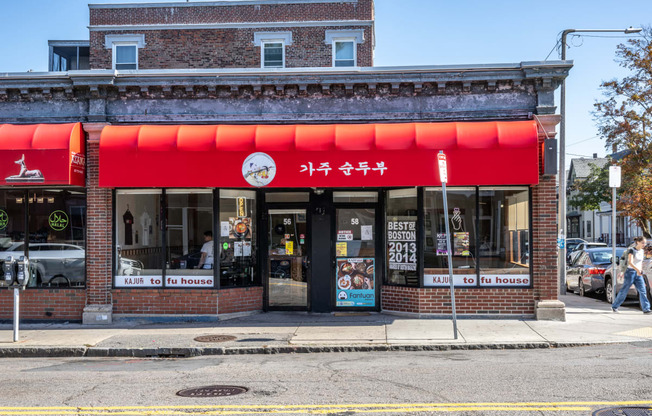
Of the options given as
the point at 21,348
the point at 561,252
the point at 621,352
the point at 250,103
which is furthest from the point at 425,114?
the point at 21,348

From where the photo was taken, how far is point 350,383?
790 centimetres

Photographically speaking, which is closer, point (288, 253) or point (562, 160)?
point (288, 253)

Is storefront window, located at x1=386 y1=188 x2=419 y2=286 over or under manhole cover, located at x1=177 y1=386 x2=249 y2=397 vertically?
over

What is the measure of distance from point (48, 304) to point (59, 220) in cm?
180

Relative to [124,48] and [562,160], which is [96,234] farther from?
[124,48]

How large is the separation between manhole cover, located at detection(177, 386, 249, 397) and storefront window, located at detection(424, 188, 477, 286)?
636 centimetres

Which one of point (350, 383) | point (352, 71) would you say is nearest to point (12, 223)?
point (352, 71)

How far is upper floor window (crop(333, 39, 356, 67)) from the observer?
2692 cm

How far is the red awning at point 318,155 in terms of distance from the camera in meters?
12.4

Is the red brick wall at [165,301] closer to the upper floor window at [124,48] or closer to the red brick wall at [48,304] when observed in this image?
the red brick wall at [48,304]

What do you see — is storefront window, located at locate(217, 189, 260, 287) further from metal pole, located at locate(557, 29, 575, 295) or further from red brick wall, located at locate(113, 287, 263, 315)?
metal pole, located at locate(557, 29, 575, 295)

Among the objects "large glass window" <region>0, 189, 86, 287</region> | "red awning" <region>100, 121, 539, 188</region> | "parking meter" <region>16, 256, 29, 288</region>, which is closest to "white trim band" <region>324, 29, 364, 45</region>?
"red awning" <region>100, 121, 539, 188</region>

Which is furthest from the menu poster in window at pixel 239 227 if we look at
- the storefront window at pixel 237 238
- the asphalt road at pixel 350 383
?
the asphalt road at pixel 350 383

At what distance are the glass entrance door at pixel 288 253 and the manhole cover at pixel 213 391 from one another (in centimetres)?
619
